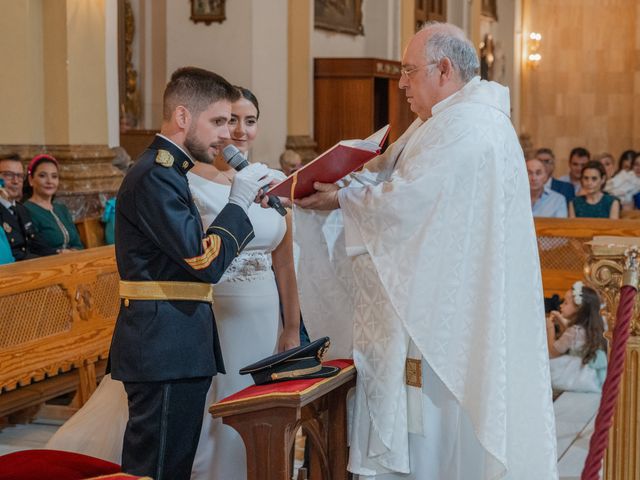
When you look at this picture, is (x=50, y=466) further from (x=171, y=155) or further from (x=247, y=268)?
(x=247, y=268)

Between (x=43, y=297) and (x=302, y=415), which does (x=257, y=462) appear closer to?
(x=302, y=415)

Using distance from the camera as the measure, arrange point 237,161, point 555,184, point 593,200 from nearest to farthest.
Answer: point 237,161, point 593,200, point 555,184

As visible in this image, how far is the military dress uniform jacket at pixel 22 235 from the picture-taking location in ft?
23.0

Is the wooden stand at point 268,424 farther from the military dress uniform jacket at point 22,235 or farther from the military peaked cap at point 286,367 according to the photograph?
the military dress uniform jacket at point 22,235

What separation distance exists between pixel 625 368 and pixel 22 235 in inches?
170

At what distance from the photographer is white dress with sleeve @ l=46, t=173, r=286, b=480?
167 inches

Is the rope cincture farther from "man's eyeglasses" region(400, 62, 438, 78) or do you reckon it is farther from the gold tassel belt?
the gold tassel belt

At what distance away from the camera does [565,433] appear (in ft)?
21.4

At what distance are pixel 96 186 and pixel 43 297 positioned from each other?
2.85 m

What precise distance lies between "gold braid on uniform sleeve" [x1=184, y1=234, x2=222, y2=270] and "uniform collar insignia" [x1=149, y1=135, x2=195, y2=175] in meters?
0.26

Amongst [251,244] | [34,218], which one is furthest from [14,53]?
[251,244]

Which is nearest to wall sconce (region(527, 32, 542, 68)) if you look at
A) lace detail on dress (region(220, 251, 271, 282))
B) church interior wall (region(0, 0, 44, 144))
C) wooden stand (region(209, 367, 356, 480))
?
church interior wall (region(0, 0, 44, 144))

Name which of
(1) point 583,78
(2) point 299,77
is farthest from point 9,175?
(1) point 583,78

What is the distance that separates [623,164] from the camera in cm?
1511
